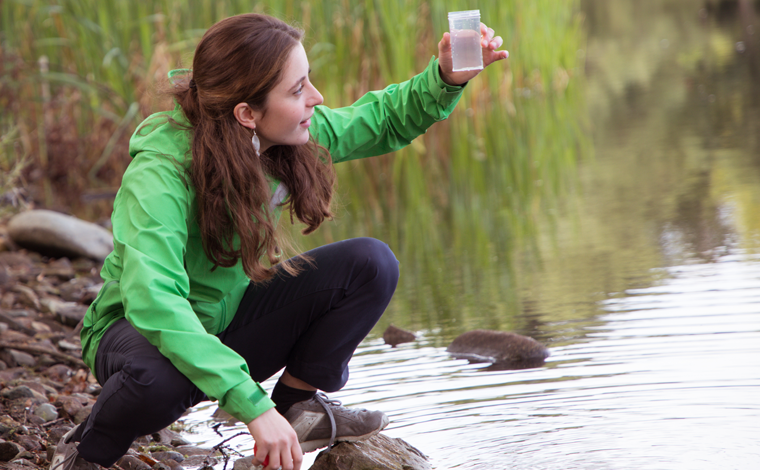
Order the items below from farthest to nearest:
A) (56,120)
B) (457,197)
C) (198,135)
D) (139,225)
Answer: (56,120)
(457,197)
(198,135)
(139,225)

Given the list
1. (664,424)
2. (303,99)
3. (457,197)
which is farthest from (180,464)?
(457,197)

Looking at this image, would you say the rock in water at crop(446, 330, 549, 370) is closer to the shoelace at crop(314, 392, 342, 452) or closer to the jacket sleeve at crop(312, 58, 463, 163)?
the shoelace at crop(314, 392, 342, 452)

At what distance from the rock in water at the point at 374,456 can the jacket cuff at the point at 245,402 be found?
1.45ft

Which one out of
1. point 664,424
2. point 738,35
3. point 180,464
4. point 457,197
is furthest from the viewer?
point 738,35

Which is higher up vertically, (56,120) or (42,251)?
(56,120)

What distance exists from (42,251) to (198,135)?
9.38 feet

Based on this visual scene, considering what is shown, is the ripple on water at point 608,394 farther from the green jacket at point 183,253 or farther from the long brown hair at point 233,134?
the long brown hair at point 233,134

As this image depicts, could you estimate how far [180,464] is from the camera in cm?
199

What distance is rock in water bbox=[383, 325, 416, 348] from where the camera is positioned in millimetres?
2684

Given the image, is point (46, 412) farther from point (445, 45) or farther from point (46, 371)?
point (445, 45)

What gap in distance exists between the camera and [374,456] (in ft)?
6.05

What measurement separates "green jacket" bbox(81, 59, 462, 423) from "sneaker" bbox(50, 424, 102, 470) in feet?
0.58

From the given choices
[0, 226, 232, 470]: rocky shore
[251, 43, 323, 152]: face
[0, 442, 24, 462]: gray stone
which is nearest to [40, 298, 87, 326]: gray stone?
[0, 226, 232, 470]: rocky shore

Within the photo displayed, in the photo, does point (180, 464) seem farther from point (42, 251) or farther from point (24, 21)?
point (24, 21)
